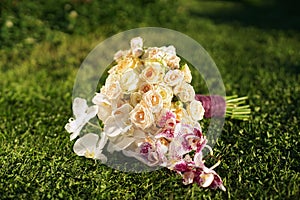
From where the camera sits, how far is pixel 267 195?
221 cm

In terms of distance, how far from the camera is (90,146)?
234 centimetres

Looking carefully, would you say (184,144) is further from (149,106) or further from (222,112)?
(222,112)

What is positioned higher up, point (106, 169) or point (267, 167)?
point (267, 167)

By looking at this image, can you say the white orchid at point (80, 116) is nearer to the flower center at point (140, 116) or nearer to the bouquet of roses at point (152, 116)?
the bouquet of roses at point (152, 116)

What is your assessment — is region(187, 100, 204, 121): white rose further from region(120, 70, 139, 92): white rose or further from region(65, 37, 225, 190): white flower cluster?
region(120, 70, 139, 92): white rose

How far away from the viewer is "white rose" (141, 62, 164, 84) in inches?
86.5

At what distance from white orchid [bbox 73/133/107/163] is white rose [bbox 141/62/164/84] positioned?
337mm

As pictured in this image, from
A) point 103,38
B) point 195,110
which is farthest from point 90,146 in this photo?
point 103,38

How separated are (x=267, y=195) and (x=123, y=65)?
84cm

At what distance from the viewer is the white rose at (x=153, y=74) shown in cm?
220

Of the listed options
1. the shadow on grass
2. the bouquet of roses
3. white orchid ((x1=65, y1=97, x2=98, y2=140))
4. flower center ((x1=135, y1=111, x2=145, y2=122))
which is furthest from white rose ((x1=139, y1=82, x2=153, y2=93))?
the shadow on grass

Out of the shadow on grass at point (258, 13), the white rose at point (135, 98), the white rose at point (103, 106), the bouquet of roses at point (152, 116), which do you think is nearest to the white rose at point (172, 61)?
the bouquet of roses at point (152, 116)

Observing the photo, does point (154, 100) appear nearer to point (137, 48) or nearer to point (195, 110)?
point (195, 110)

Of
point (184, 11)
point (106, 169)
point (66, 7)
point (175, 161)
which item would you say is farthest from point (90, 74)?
point (184, 11)
